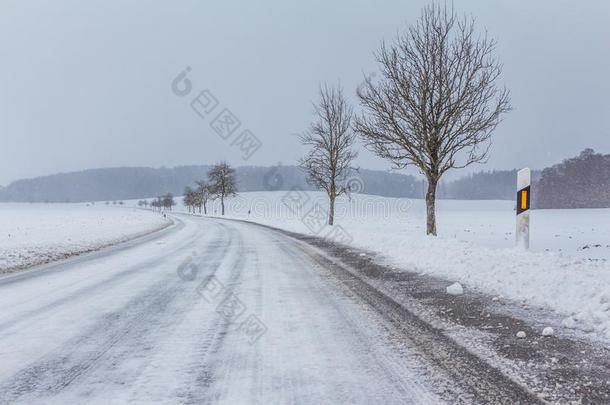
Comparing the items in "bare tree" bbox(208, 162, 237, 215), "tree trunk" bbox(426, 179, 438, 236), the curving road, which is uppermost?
"bare tree" bbox(208, 162, 237, 215)

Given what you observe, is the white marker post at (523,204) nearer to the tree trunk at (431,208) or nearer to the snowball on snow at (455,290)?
the snowball on snow at (455,290)

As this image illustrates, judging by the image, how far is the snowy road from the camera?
2.89 metres

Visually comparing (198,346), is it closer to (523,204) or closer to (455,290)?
(455,290)

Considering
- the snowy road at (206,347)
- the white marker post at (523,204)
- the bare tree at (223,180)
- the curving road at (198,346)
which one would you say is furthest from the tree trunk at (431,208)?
the bare tree at (223,180)

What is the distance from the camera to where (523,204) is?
26.9 feet

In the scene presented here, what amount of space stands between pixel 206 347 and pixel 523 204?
22.2 feet

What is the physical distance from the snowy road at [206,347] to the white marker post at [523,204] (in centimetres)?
379

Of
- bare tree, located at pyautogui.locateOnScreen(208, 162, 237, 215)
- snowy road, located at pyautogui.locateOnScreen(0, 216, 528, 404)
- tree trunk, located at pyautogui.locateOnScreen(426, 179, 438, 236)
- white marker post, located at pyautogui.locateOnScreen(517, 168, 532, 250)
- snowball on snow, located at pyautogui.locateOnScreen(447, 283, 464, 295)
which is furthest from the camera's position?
bare tree, located at pyautogui.locateOnScreen(208, 162, 237, 215)

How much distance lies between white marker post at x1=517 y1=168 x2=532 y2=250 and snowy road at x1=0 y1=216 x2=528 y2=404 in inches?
149

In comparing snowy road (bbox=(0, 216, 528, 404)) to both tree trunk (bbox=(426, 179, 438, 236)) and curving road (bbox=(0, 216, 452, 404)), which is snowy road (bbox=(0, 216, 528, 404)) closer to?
curving road (bbox=(0, 216, 452, 404))

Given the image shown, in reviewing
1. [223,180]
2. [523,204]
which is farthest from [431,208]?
[223,180]

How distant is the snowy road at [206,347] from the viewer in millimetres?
2893

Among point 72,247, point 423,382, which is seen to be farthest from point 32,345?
point 72,247

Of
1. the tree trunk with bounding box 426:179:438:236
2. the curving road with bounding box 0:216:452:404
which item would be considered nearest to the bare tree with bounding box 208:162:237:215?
the tree trunk with bounding box 426:179:438:236
